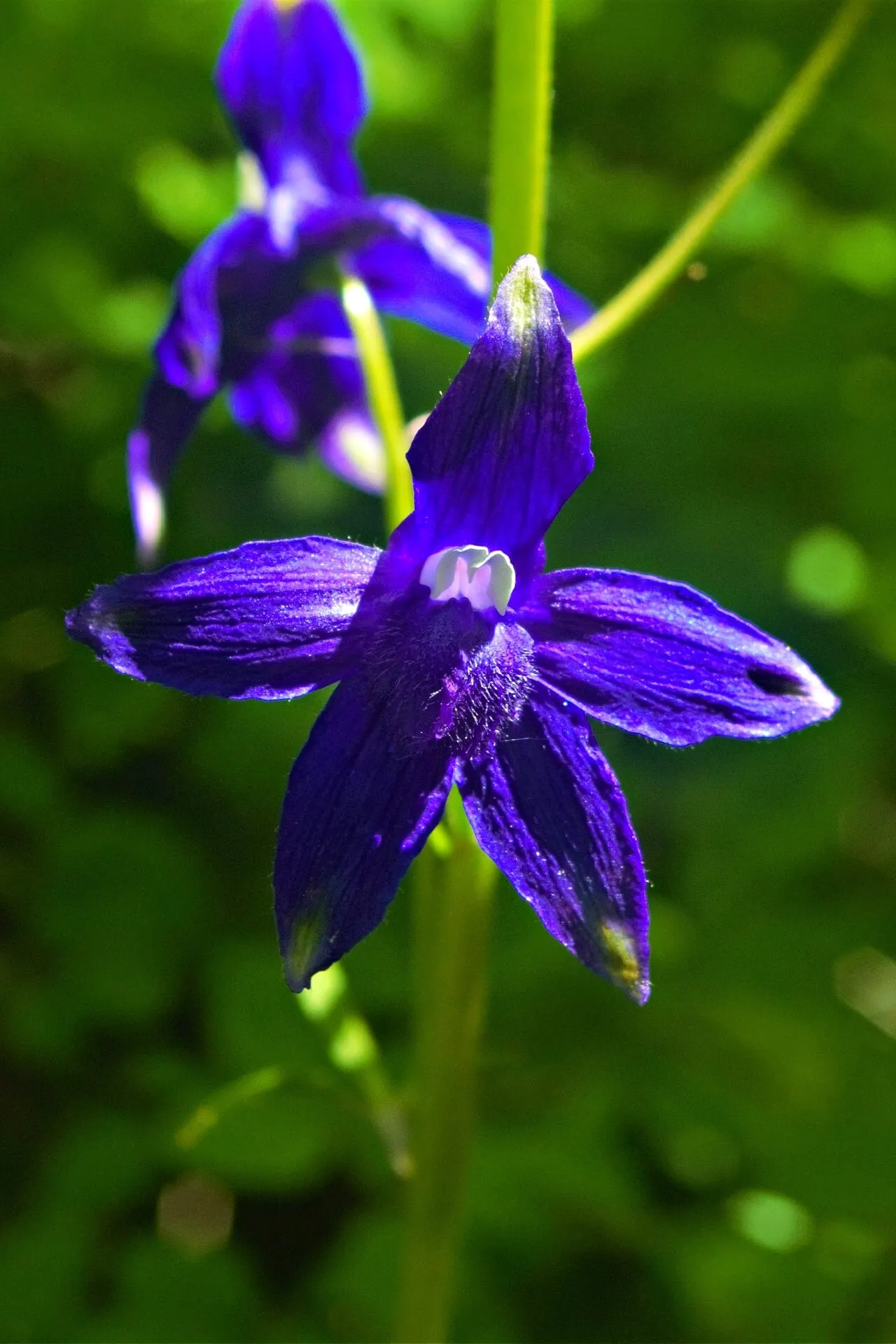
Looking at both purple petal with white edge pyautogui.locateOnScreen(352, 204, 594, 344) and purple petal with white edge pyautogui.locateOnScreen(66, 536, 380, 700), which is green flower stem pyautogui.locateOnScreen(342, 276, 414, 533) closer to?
purple petal with white edge pyautogui.locateOnScreen(352, 204, 594, 344)

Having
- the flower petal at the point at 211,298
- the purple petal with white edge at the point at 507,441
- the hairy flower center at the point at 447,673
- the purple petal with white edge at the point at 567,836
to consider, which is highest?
the flower petal at the point at 211,298

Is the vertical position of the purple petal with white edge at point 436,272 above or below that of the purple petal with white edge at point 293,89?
below

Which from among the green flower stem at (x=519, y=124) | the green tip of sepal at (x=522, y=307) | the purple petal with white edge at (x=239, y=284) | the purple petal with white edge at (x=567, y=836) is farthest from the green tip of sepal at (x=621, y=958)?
the purple petal with white edge at (x=239, y=284)

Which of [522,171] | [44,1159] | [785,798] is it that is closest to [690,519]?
[785,798]

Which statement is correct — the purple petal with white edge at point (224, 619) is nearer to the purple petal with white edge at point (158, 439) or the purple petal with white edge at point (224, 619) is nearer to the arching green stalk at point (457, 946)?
the arching green stalk at point (457, 946)

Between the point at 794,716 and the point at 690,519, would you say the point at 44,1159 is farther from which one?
the point at 794,716

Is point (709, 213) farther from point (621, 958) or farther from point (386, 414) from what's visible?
point (621, 958)

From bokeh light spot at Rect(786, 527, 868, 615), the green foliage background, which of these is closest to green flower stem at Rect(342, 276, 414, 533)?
the green foliage background
